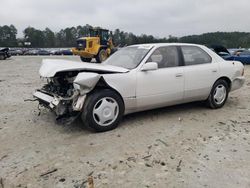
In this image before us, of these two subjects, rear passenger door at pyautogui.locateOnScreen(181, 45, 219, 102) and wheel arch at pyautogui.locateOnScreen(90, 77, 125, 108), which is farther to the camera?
rear passenger door at pyautogui.locateOnScreen(181, 45, 219, 102)

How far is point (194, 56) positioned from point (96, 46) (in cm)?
1535

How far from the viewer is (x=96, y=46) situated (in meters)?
19.9

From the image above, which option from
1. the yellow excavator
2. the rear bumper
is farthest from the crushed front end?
the yellow excavator

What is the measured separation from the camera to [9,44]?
87812 millimetres

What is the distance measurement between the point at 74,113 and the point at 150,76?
146 centimetres

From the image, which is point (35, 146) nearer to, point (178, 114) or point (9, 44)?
point (178, 114)

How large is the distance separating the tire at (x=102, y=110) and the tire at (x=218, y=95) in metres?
2.20

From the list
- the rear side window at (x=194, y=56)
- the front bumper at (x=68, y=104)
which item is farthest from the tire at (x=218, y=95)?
the front bumper at (x=68, y=104)

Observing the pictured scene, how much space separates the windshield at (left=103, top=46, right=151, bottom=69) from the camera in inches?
184

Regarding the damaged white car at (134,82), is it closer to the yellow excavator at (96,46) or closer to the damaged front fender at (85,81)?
the damaged front fender at (85,81)

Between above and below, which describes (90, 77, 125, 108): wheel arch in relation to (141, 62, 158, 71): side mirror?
below

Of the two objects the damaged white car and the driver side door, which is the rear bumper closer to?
the damaged white car

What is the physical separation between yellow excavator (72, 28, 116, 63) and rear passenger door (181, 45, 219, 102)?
48.8ft

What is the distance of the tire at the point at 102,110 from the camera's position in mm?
4008
